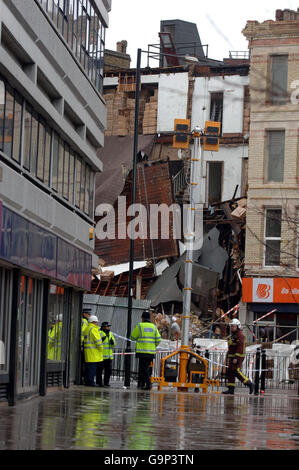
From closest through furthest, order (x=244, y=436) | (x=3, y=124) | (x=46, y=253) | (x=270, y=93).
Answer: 1. (x=270, y=93)
2. (x=244, y=436)
3. (x=3, y=124)
4. (x=46, y=253)

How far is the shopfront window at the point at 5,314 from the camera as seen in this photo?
17031mm

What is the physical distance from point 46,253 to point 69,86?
469 cm

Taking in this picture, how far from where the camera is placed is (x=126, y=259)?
151 feet

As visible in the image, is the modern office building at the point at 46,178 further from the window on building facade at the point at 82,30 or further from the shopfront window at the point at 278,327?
the shopfront window at the point at 278,327

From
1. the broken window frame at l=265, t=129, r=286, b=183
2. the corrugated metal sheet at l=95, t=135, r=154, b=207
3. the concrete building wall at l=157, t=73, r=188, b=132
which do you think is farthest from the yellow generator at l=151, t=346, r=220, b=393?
the concrete building wall at l=157, t=73, r=188, b=132

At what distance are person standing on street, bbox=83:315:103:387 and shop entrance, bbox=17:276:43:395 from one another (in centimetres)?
394

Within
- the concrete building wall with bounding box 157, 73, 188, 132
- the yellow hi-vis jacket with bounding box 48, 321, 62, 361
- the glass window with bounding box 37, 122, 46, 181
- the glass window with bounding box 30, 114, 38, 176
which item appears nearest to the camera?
the glass window with bounding box 30, 114, 38, 176

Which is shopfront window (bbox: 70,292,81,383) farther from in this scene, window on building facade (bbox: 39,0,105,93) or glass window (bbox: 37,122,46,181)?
window on building facade (bbox: 39,0,105,93)

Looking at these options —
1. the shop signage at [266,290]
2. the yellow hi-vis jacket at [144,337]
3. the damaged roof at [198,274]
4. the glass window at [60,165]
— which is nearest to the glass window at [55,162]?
the glass window at [60,165]

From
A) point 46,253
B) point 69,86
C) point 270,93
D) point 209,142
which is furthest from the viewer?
point 209,142

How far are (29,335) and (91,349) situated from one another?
499 centimetres

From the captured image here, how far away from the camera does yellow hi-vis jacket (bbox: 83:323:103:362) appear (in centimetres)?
2408
